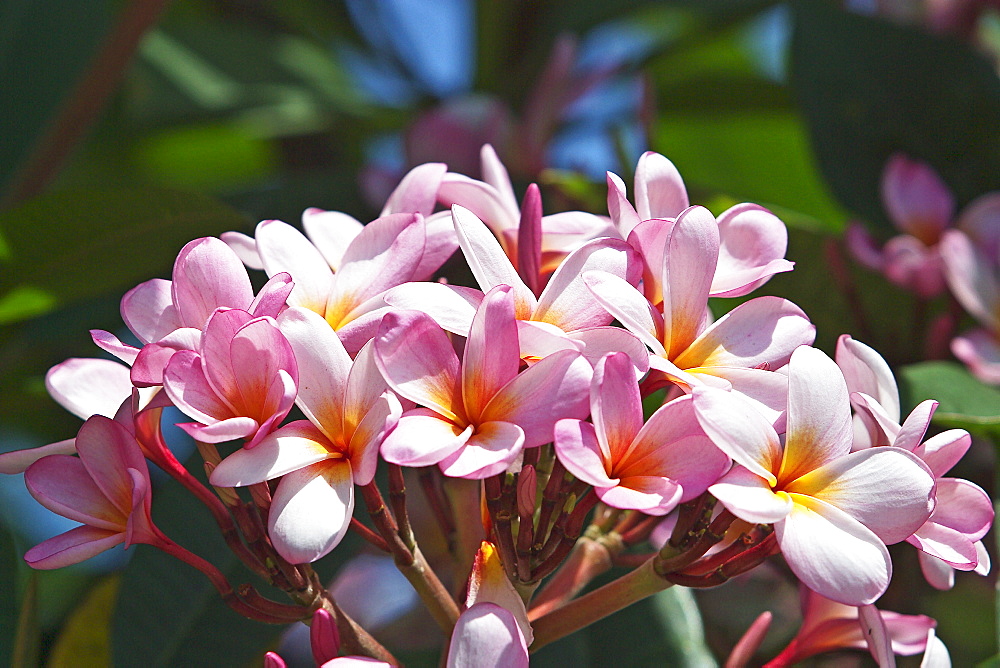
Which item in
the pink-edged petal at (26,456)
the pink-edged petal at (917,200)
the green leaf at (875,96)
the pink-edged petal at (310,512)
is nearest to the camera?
the pink-edged petal at (310,512)

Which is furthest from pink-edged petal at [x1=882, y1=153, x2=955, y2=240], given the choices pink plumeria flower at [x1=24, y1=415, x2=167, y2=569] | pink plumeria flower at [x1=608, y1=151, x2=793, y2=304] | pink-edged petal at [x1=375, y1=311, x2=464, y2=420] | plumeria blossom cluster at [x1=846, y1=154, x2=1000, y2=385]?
pink plumeria flower at [x1=24, y1=415, x2=167, y2=569]

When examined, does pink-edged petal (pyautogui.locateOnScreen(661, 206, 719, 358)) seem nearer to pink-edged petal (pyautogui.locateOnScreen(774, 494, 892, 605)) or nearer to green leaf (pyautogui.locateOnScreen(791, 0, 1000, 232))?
pink-edged petal (pyautogui.locateOnScreen(774, 494, 892, 605))

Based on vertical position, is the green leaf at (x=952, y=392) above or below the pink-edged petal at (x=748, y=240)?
below

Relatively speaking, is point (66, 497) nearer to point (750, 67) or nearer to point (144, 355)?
point (144, 355)

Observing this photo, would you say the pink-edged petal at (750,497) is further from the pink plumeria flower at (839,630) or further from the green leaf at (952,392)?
the green leaf at (952,392)

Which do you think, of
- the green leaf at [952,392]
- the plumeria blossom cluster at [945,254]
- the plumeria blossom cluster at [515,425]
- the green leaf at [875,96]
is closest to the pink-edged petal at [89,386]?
the plumeria blossom cluster at [515,425]

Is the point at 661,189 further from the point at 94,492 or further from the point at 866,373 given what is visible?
the point at 94,492
